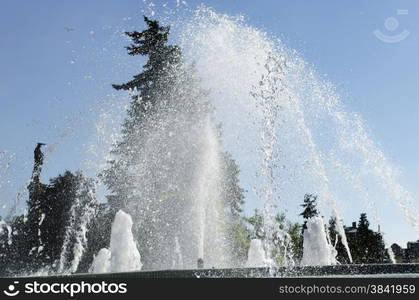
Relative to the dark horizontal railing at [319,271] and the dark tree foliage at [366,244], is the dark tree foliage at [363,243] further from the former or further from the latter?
the dark horizontal railing at [319,271]

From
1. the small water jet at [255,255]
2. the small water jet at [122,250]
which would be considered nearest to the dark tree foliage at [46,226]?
the small water jet at [122,250]

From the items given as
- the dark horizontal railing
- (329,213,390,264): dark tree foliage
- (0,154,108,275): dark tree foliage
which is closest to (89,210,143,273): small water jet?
the dark horizontal railing

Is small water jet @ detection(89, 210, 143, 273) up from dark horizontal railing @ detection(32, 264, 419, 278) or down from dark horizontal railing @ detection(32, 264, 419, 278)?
up

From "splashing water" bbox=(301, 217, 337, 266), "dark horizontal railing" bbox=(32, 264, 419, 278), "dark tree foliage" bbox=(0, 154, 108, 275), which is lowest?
"dark horizontal railing" bbox=(32, 264, 419, 278)

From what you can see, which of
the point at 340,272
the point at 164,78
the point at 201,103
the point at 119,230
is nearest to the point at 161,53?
the point at 164,78

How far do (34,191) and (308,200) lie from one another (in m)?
39.2

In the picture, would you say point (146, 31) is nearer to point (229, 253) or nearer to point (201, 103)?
point (201, 103)

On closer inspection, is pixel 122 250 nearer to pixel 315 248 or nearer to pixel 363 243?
pixel 315 248

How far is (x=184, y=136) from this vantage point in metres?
33.8
